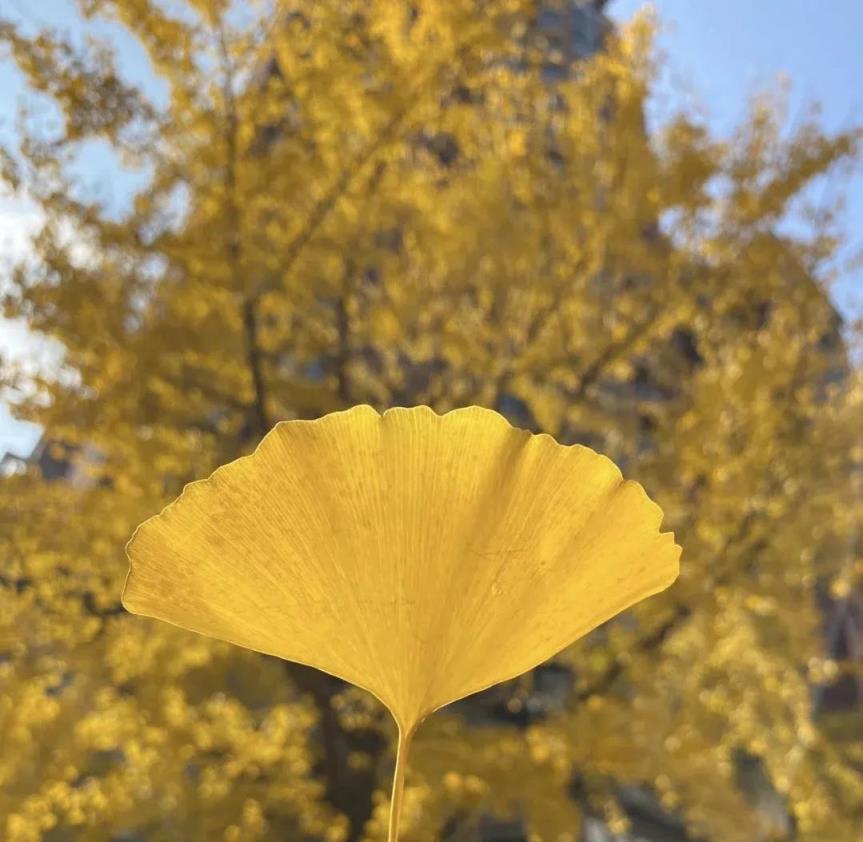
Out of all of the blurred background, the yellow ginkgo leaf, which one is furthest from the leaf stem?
the blurred background

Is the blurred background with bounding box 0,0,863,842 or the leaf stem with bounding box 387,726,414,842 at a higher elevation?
the blurred background with bounding box 0,0,863,842

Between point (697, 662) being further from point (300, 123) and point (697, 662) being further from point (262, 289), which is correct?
point (300, 123)

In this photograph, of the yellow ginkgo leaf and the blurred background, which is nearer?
the yellow ginkgo leaf

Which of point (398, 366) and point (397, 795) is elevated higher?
point (398, 366)

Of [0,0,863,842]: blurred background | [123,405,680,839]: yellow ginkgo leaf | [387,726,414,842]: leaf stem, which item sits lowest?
[387,726,414,842]: leaf stem

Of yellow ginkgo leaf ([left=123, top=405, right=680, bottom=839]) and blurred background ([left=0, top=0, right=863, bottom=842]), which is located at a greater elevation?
blurred background ([left=0, top=0, right=863, bottom=842])

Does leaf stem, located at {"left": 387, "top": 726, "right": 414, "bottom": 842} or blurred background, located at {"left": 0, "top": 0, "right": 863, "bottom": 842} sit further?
blurred background, located at {"left": 0, "top": 0, "right": 863, "bottom": 842}

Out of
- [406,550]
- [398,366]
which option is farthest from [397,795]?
[398,366]

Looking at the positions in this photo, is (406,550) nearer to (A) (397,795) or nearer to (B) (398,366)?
(A) (397,795)

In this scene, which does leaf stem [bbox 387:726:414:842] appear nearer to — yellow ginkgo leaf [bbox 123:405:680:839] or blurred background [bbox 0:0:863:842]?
yellow ginkgo leaf [bbox 123:405:680:839]
